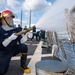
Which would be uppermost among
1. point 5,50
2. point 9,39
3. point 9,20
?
point 9,20

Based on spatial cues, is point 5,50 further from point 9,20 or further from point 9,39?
point 9,20

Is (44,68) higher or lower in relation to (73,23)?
lower

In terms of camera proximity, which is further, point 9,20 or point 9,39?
point 9,20

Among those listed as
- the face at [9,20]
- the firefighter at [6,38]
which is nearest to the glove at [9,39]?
the firefighter at [6,38]

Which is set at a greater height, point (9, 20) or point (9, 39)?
point (9, 20)

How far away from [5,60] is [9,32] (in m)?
0.53

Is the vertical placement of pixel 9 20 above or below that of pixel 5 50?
above

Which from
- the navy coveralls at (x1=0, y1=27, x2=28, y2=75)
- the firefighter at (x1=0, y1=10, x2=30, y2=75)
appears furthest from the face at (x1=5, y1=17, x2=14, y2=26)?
the navy coveralls at (x1=0, y1=27, x2=28, y2=75)

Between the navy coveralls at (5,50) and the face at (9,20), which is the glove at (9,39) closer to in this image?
the navy coveralls at (5,50)

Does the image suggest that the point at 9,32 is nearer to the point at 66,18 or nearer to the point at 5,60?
the point at 5,60

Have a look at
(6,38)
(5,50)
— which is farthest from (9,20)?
(5,50)

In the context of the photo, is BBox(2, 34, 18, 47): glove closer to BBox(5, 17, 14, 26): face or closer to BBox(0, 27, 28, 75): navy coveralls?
BBox(0, 27, 28, 75): navy coveralls

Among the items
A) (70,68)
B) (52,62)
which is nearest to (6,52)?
(52,62)

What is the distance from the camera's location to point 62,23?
2379 mm
